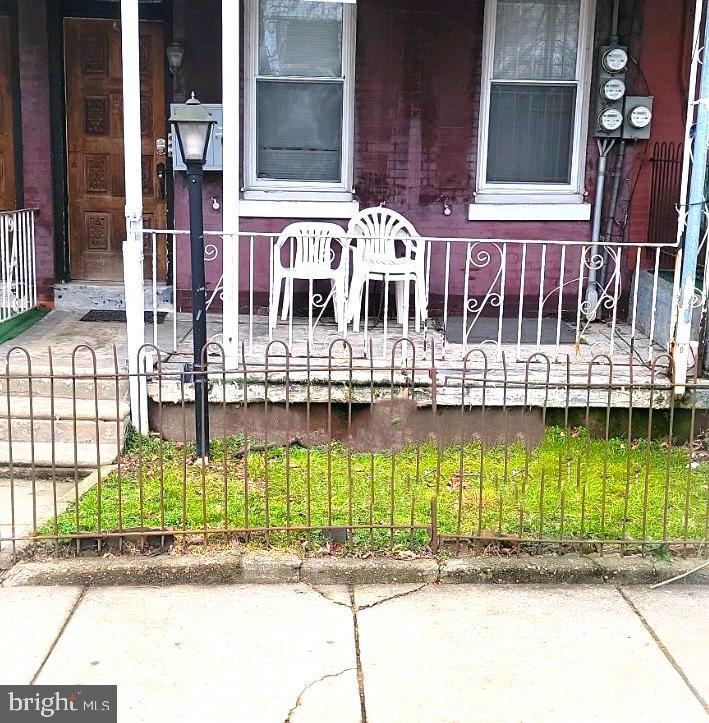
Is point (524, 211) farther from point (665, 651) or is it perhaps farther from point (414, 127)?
point (665, 651)

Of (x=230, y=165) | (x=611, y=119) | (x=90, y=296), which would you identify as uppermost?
(x=611, y=119)

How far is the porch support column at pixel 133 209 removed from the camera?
224 inches

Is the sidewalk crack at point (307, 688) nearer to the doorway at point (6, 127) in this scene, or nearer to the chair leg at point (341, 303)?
the chair leg at point (341, 303)

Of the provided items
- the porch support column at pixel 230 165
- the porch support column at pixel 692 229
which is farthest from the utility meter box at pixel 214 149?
the porch support column at pixel 692 229

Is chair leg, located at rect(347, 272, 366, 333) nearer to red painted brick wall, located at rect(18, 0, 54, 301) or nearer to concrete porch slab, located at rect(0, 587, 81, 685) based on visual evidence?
red painted brick wall, located at rect(18, 0, 54, 301)

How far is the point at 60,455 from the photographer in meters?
5.88

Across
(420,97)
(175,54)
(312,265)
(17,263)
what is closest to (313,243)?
(312,265)

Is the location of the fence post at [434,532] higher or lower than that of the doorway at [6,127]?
lower

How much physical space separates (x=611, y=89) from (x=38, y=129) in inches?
193

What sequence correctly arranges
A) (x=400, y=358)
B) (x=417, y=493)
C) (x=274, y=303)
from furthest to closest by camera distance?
(x=274, y=303) → (x=400, y=358) → (x=417, y=493)

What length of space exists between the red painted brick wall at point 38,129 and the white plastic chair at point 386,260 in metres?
2.80

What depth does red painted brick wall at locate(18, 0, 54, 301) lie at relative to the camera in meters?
7.93

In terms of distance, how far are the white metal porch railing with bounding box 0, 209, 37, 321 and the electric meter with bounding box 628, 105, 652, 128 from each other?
514 centimetres

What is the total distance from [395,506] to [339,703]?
5.75 feet
